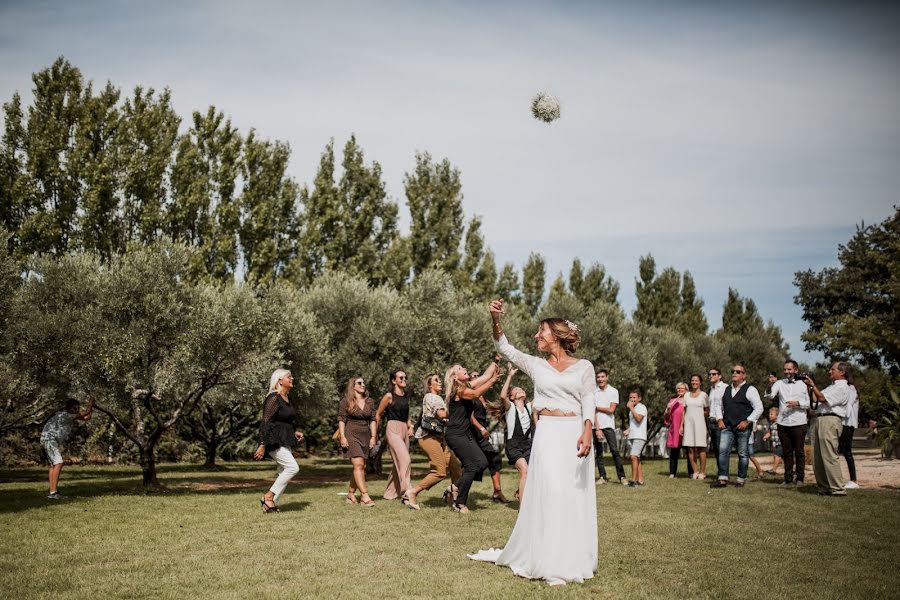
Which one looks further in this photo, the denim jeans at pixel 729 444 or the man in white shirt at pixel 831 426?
the denim jeans at pixel 729 444

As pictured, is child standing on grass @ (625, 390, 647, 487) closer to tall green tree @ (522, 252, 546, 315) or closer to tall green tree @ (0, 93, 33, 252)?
tall green tree @ (0, 93, 33, 252)

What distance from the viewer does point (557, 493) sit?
7684mm

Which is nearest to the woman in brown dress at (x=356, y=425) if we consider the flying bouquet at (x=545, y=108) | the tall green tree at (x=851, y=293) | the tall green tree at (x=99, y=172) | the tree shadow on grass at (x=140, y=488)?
the tree shadow on grass at (x=140, y=488)

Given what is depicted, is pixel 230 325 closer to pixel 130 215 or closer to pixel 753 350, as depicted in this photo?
pixel 130 215

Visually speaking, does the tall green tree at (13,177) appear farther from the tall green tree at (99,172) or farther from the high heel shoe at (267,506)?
the high heel shoe at (267,506)

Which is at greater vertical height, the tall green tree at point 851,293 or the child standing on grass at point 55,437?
the tall green tree at point 851,293

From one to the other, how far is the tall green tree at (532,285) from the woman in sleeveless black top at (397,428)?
128 feet

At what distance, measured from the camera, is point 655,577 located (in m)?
7.65

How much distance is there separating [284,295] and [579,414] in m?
18.3

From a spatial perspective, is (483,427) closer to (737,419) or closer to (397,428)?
(397,428)

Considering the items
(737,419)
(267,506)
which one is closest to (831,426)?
(737,419)

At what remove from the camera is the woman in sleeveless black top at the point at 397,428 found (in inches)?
562

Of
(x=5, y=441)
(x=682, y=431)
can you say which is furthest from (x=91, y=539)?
(x=5, y=441)

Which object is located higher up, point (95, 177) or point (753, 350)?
point (95, 177)
